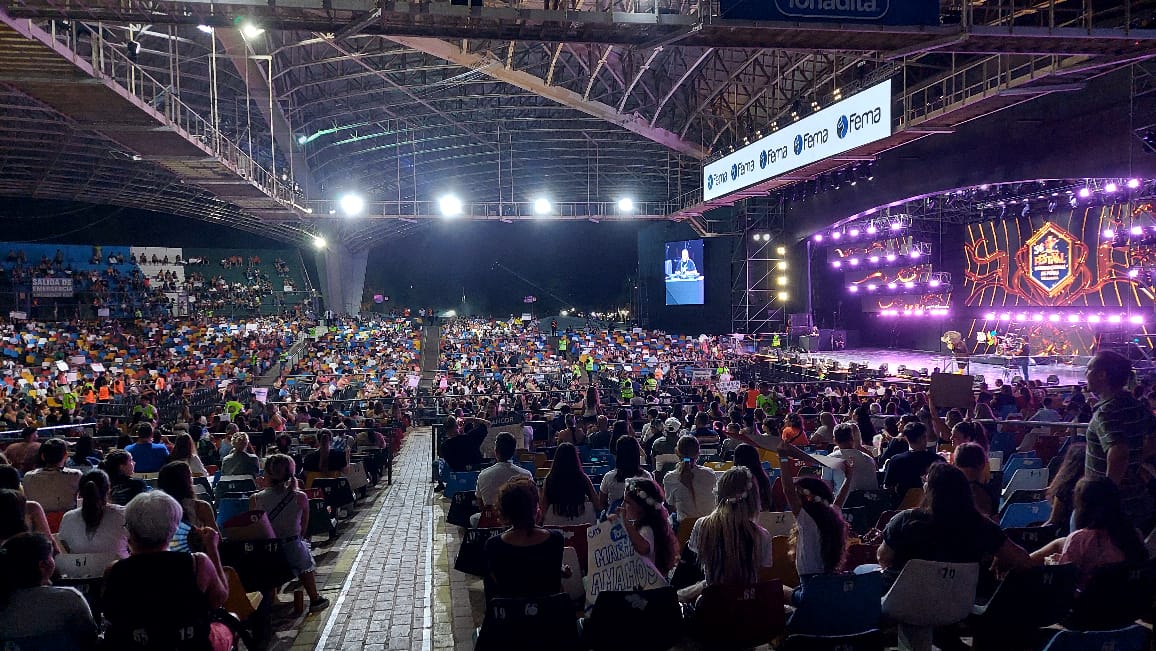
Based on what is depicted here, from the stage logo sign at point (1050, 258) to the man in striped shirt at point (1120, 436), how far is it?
2591cm

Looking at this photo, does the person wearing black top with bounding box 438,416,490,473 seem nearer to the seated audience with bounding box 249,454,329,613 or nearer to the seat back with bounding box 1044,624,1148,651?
the seated audience with bounding box 249,454,329,613

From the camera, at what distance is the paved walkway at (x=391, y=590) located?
4715mm

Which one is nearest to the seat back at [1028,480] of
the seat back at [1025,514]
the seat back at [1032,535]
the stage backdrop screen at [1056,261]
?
the seat back at [1025,514]

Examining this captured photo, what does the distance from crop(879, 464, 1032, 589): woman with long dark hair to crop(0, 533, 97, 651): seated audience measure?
3761mm

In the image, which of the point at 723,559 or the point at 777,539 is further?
the point at 777,539

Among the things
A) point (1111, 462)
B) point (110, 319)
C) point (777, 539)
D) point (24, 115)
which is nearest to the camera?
point (1111, 462)

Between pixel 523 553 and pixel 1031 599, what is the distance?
7.75 ft

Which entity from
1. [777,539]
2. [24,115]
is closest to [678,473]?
[777,539]

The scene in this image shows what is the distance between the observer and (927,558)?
3.56m

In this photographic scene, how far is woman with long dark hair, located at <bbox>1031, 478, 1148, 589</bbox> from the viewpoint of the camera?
3.49 metres

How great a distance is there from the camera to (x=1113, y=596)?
3.34 metres

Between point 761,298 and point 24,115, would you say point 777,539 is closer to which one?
point 24,115

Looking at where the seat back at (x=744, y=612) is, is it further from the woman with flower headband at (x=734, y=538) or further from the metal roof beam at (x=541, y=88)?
the metal roof beam at (x=541, y=88)

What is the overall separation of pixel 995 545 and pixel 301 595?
441cm
